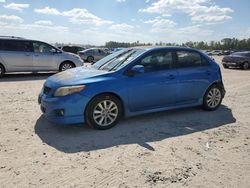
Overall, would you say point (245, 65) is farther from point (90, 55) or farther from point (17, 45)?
point (17, 45)

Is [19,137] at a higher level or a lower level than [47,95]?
lower

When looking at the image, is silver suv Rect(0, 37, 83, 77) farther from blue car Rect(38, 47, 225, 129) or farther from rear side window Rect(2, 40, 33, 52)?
blue car Rect(38, 47, 225, 129)

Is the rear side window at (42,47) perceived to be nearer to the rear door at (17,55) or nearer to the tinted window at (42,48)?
the tinted window at (42,48)

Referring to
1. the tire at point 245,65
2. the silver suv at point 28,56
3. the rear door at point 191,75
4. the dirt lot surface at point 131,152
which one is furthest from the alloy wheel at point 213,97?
the tire at point 245,65

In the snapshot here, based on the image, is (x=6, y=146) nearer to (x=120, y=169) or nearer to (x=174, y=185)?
(x=120, y=169)

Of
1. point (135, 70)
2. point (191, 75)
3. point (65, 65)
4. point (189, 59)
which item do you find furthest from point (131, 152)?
point (65, 65)

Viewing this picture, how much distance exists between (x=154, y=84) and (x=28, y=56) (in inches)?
343

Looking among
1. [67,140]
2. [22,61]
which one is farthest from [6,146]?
[22,61]

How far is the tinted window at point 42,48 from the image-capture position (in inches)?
531

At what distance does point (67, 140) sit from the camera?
5.08m

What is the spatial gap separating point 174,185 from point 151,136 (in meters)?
1.79

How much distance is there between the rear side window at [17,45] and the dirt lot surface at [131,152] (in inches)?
266

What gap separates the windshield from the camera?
6.08m

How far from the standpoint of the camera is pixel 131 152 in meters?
4.61
